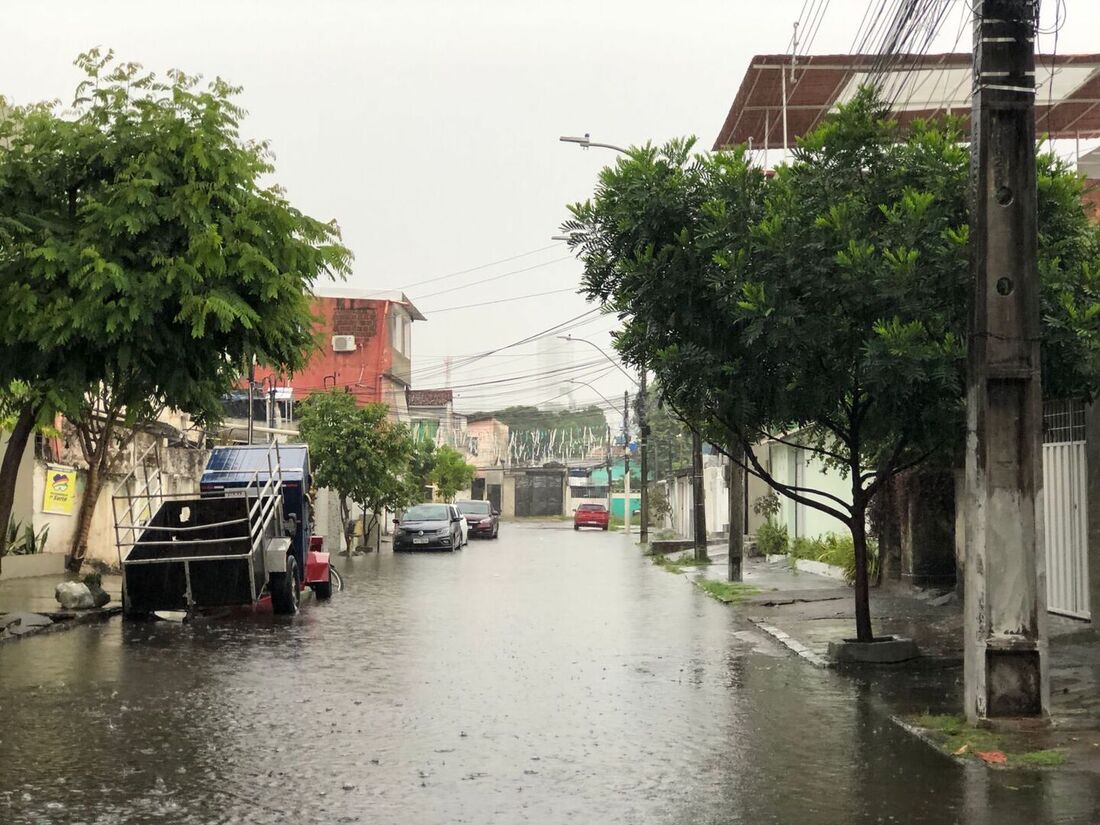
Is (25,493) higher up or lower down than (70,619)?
higher up

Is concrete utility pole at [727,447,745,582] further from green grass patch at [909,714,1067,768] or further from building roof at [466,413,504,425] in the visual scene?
building roof at [466,413,504,425]

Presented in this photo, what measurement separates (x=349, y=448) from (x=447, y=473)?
3936cm

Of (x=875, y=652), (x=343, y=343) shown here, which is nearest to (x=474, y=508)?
(x=343, y=343)

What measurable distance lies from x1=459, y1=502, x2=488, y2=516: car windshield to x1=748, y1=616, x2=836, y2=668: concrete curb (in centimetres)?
4185

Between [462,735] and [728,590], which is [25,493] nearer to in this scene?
[728,590]

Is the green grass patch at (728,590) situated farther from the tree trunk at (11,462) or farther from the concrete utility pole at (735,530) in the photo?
the tree trunk at (11,462)

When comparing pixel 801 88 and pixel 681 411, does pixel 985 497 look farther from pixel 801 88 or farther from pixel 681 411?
pixel 801 88

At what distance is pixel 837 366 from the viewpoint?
13148 millimetres

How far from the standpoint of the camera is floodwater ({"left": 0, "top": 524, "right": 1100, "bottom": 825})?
7328mm

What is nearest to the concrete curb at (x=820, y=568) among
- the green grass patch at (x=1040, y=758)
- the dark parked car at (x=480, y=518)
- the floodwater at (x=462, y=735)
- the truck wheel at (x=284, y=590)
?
the floodwater at (x=462, y=735)

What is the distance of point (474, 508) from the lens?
6134 cm

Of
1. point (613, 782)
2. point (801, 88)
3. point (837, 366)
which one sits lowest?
point (613, 782)

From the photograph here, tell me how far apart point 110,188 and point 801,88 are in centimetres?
1432

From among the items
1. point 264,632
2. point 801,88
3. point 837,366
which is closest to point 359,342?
point 801,88
